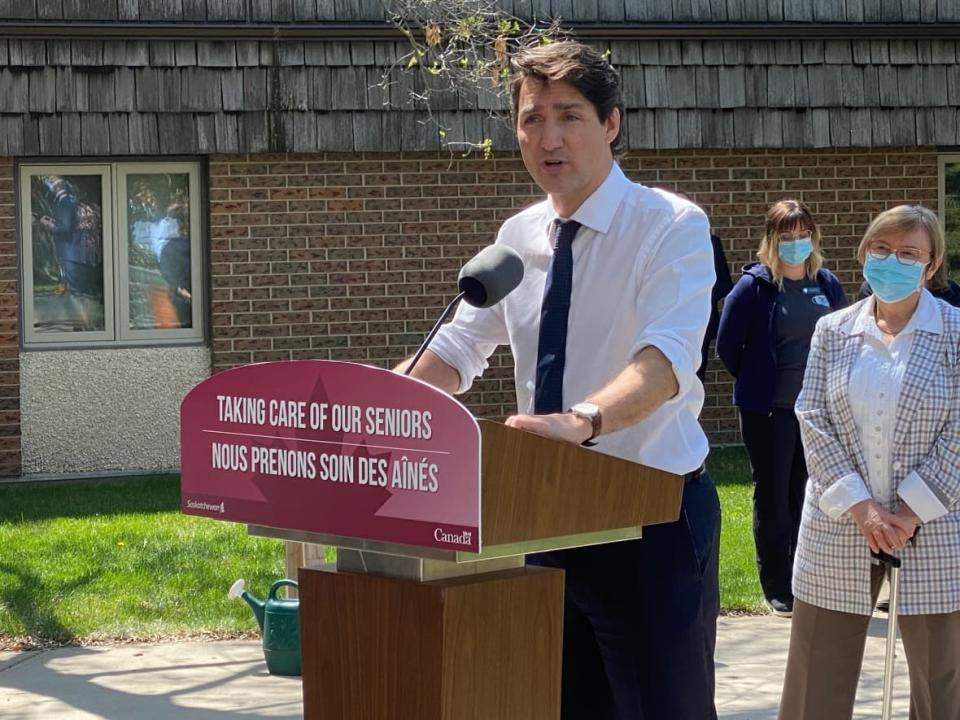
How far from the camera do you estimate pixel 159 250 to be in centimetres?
1170

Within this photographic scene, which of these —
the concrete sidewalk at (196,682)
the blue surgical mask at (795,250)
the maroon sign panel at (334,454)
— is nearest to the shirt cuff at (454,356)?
the maroon sign panel at (334,454)

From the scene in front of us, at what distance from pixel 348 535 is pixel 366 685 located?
299 mm

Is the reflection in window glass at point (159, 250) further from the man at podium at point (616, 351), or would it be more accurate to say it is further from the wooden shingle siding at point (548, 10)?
the man at podium at point (616, 351)

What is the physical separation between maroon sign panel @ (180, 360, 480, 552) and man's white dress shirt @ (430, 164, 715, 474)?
78 cm

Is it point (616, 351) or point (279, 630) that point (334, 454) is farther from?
point (279, 630)

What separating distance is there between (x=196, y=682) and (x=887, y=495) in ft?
9.41

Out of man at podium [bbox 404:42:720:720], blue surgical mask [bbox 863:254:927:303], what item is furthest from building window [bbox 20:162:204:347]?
man at podium [bbox 404:42:720:720]

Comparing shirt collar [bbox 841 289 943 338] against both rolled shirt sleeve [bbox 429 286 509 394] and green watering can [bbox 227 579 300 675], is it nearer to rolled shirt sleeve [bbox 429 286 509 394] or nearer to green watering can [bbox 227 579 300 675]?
rolled shirt sleeve [bbox 429 286 509 394]

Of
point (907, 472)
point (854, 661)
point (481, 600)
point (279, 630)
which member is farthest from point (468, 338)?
point (279, 630)

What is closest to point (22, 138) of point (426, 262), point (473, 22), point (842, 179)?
point (426, 262)

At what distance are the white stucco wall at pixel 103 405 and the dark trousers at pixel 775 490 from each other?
5138 millimetres

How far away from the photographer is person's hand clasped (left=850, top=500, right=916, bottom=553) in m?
4.56

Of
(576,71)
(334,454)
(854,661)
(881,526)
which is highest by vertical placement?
(576,71)

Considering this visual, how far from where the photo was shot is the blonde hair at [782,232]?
737cm
